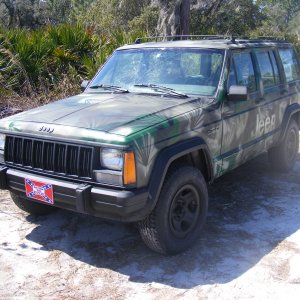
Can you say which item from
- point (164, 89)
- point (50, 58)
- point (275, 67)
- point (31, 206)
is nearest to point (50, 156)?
point (31, 206)

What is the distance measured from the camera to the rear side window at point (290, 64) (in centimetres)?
611

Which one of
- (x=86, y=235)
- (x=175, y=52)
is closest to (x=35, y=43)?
(x=175, y=52)

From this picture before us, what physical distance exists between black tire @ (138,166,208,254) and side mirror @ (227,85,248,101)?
0.88m

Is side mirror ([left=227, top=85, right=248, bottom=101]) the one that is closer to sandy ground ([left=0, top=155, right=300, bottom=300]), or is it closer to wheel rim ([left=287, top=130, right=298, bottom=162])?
sandy ground ([left=0, top=155, right=300, bottom=300])

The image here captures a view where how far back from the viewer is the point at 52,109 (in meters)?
4.30

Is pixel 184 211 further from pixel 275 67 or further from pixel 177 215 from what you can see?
pixel 275 67

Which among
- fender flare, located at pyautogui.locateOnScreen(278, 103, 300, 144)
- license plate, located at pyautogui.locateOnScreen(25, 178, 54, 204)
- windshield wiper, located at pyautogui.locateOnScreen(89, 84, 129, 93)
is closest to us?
license plate, located at pyautogui.locateOnScreen(25, 178, 54, 204)

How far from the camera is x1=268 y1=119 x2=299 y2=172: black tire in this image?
20.1 ft

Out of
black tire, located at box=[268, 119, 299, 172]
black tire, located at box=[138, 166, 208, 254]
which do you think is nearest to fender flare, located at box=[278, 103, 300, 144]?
black tire, located at box=[268, 119, 299, 172]

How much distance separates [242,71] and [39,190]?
259 centimetres

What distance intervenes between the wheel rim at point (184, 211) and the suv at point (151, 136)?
0.01 m

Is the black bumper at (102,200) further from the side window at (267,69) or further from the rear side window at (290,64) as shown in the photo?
the rear side window at (290,64)

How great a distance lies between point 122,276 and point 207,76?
218 cm

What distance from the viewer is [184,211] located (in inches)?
161
